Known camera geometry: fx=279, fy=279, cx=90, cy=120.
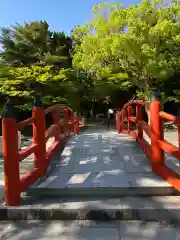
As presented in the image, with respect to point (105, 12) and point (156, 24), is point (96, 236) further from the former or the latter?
point (105, 12)

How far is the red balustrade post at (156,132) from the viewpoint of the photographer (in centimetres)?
356

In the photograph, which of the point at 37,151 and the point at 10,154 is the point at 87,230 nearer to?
the point at 10,154

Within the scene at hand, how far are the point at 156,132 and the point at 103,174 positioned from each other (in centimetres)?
88

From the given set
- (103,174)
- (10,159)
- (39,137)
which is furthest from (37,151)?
(103,174)

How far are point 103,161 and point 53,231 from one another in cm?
196

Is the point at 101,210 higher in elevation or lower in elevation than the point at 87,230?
higher

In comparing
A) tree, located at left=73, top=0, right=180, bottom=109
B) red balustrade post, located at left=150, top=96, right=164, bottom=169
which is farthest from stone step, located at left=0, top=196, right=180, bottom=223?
tree, located at left=73, top=0, right=180, bottom=109

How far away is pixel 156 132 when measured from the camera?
357 cm

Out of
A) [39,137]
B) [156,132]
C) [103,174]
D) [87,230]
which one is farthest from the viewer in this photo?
[39,137]

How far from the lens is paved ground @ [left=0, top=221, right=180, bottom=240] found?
2398mm

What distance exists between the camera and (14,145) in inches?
115

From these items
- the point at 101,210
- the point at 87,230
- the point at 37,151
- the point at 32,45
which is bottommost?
the point at 87,230

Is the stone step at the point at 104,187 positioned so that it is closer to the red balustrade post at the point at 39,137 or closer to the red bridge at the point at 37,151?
the red bridge at the point at 37,151

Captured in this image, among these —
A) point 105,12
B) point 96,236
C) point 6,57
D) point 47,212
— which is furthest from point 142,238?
point 6,57
